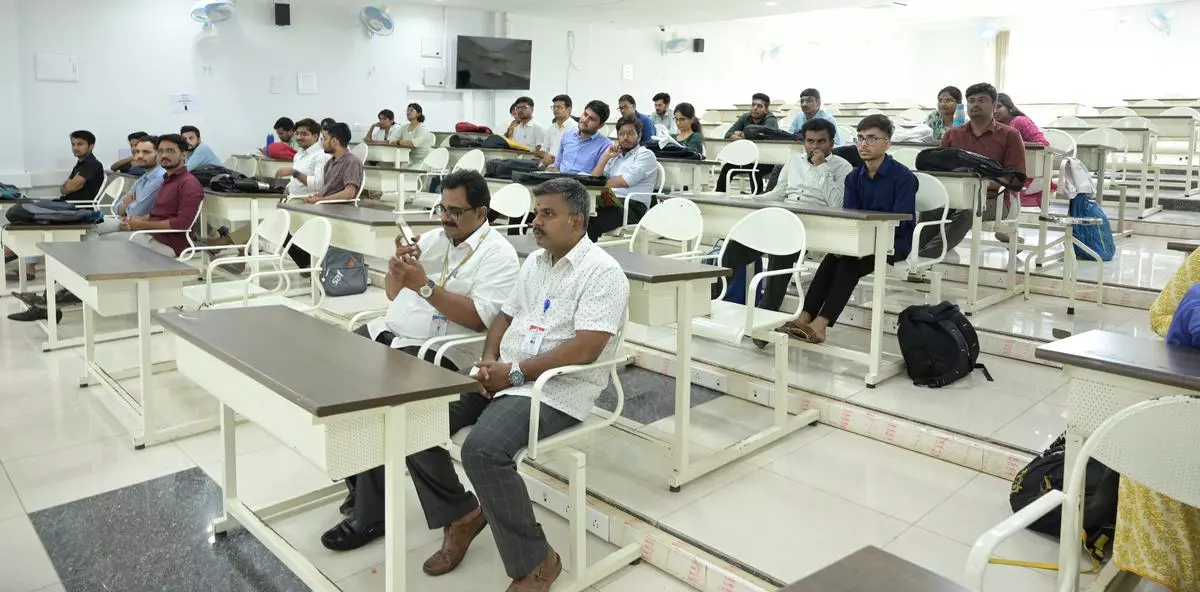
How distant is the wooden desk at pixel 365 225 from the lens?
4176 millimetres

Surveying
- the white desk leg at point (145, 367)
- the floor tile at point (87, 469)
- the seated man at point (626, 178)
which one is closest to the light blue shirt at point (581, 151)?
the seated man at point (626, 178)

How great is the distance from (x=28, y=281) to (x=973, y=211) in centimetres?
649

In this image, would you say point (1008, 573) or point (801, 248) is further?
point (801, 248)

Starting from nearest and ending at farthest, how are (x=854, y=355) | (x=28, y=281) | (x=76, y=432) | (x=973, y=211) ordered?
(x=76, y=432), (x=854, y=355), (x=973, y=211), (x=28, y=281)

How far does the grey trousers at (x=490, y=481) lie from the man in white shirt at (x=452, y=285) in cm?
26

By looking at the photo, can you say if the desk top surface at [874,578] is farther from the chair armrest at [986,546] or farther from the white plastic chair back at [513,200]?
the white plastic chair back at [513,200]

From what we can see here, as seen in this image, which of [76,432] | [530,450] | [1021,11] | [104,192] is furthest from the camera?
[1021,11]

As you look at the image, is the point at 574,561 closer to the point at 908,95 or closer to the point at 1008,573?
the point at 1008,573

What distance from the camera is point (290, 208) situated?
4645 mm

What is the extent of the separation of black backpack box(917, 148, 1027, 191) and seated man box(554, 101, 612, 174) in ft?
7.37

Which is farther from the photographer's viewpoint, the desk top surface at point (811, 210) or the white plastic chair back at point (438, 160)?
the white plastic chair back at point (438, 160)

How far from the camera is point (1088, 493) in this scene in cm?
230

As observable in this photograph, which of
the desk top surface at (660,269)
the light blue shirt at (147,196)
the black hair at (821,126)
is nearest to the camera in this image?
the desk top surface at (660,269)

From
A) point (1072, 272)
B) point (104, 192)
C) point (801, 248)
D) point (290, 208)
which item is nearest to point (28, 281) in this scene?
point (104, 192)
